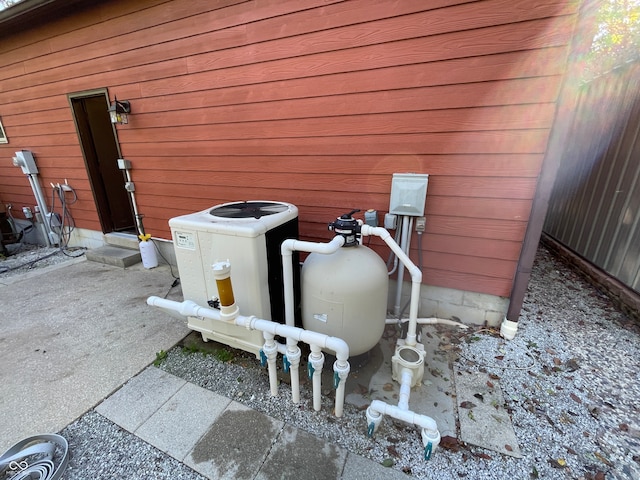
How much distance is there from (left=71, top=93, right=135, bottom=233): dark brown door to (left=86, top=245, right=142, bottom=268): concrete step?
47 centimetres

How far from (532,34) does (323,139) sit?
1.57m

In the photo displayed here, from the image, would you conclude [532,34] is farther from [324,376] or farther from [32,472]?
[32,472]

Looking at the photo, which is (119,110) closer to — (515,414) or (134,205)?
(134,205)

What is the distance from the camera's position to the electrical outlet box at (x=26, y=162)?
4270 mm

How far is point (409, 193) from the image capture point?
2.15 m

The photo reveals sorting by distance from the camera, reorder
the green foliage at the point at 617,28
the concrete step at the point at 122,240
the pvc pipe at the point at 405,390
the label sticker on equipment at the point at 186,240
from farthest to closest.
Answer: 1. the green foliage at the point at 617,28
2. the concrete step at the point at 122,240
3. the label sticker on equipment at the point at 186,240
4. the pvc pipe at the point at 405,390

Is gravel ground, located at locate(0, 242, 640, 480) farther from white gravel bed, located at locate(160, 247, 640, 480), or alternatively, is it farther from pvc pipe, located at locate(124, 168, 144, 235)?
pvc pipe, located at locate(124, 168, 144, 235)

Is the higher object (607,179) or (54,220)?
(607,179)

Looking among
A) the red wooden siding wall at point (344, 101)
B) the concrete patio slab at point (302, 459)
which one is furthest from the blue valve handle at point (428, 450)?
the red wooden siding wall at point (344, 101)

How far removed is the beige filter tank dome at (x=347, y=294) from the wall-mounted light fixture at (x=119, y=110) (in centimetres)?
330

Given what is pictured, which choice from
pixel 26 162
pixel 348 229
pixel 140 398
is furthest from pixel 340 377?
pixel 26 162

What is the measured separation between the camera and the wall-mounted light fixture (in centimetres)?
323

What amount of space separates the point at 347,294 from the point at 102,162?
488 cm

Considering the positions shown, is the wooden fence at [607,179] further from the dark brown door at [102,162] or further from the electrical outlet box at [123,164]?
the dark brown door at [102,162]
